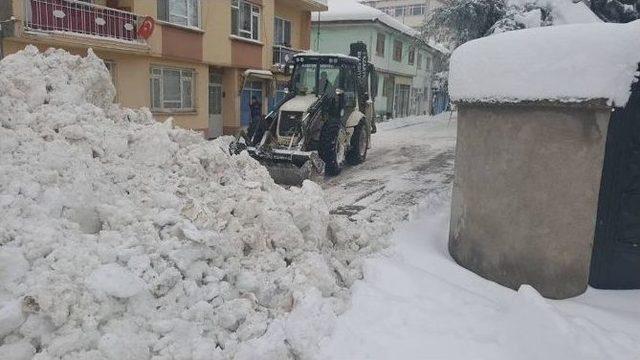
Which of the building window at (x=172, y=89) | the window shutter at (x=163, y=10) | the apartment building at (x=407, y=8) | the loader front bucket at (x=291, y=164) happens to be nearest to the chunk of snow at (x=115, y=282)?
the loader front bucket at (x=291, y=164)

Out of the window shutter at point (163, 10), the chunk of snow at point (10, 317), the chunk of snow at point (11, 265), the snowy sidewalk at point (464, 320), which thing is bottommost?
the snowy sidewalk at point (464, 320)

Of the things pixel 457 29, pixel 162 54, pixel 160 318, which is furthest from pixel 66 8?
pixel 160 318

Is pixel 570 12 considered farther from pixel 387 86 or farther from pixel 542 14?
pixel 387 86

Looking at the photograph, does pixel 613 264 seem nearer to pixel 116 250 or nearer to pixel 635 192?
pixel 635 192

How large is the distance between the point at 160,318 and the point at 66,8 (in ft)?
34.4

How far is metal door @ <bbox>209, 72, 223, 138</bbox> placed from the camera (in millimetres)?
16516

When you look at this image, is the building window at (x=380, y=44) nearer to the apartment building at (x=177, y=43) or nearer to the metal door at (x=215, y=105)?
the apartment building at (x=177, y=43)

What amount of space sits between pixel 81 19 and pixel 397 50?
2234 centimetres

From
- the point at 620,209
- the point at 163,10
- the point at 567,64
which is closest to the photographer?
the point at 567,64

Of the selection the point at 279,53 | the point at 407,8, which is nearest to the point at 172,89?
the point at 279,53

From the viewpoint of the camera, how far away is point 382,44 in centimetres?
2791

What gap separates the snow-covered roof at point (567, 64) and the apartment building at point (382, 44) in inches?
739

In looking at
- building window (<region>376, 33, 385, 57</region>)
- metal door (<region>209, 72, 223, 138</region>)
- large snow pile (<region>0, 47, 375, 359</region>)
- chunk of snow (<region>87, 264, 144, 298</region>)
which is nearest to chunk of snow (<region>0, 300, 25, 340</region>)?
large snow pile (<region>0, 47, 375, 359</region>)

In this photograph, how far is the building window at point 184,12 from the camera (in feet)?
44.9
